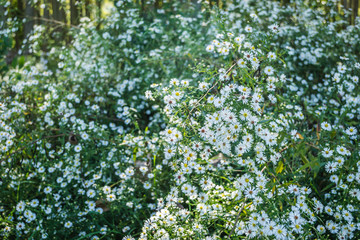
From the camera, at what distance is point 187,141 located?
1797mm

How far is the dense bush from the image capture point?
1.75 meters

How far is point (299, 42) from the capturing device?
3.49m

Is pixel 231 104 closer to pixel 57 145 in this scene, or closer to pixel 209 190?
pixel 209 190

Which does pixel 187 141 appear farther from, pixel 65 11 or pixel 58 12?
pixel 58 12

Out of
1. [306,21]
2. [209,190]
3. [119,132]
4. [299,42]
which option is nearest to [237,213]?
[209,190]

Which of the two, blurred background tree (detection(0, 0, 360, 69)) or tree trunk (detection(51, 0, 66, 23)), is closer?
blurred background tree (detection(0, 0, 360, 69))

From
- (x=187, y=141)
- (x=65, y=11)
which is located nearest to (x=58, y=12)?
(x=65, y=11)

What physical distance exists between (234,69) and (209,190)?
2.40ft

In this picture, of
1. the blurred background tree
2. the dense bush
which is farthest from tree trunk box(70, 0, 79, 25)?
the dense bush

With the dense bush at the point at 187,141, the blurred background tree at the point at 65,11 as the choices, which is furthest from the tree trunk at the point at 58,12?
the dense bush at the point at 187,141

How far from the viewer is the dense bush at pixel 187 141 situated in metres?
1.75

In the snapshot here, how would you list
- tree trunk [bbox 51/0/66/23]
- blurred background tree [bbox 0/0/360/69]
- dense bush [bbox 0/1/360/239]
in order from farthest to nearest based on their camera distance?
tree trunk [bbox 51/0/66/23] → blurred background tree [bbox 0/0/360/69] → dense bush [bbox 0/1/360/239]

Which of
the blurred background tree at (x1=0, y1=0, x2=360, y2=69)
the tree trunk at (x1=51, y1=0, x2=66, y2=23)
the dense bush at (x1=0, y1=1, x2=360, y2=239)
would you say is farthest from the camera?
the tree trunk at (x1=51, y1=0, x2=66, y2=23)

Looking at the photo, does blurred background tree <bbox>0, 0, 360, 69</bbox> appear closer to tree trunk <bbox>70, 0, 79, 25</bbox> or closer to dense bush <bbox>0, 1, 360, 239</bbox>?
tree trunk <bbox>70, 0, 79, 25</bbox>
